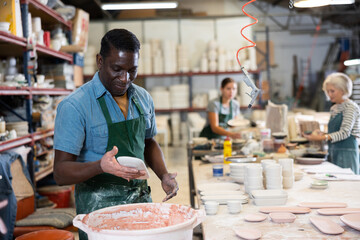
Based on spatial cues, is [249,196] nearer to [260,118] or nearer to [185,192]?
[185,192]

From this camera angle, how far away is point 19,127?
4.32 metres

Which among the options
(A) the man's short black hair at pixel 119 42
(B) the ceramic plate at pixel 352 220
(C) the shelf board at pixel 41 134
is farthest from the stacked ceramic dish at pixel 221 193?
(C) the shelf board at pixel 41 134

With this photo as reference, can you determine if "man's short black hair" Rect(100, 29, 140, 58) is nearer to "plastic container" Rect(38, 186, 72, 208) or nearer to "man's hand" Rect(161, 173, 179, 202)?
"man's hand" Rect(161, 173, 179, 202)

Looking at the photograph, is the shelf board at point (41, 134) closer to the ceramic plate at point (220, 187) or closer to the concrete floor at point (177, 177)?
the concrete floor at point (177, 177)

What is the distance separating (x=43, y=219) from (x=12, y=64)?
5.75ft

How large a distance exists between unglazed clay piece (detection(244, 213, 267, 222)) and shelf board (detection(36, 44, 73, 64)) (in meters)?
3.51

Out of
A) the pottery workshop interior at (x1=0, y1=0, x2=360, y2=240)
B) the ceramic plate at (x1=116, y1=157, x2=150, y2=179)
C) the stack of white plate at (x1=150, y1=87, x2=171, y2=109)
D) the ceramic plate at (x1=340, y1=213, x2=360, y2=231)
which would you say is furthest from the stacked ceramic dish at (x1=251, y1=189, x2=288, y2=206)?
the stack of white plate at (x1=150, y1=87, x2=171, y2=109)

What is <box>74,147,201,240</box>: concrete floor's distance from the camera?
5.46 m

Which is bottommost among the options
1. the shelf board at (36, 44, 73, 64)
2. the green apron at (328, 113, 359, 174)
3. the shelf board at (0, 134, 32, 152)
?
the green apron at (328, 113, 359, 174)

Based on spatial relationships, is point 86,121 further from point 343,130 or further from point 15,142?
point 343,130

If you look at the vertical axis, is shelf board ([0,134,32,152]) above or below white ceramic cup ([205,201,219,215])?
above

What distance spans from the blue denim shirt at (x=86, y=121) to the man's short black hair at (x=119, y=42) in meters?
0.18

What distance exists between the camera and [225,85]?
19.1 feet

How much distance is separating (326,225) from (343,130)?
292 centimetres
